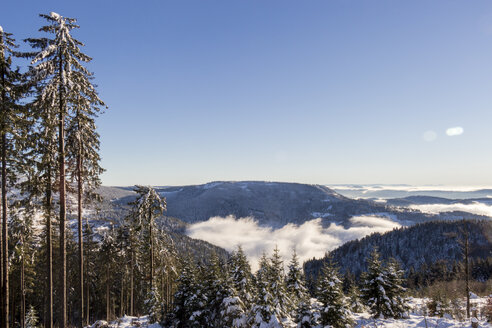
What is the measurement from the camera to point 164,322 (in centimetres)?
2514

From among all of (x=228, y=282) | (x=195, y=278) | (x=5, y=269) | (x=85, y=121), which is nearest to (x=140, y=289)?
(x=195, y=278)

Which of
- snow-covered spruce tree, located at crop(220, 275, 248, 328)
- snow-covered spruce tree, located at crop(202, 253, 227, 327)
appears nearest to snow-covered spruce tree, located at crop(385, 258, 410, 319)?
snow-covered spruce tree, located at crop(220, 275, 248, 328)

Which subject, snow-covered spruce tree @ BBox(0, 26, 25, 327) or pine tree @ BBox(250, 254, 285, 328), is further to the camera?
pine tree @ BBox(250, 254, 285, 328)

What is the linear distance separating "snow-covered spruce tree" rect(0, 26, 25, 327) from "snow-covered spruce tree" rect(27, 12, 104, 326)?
4.92 feet

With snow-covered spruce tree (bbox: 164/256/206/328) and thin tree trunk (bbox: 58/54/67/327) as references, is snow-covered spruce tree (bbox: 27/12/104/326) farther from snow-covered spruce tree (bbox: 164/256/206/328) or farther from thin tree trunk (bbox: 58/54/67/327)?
snow-covered spruce tree (bbox: 164/256/206/328)

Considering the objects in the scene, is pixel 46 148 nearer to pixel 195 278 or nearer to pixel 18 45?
pixel 18 45

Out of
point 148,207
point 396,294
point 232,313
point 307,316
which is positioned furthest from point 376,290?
point 148,207

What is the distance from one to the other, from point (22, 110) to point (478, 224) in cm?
26461

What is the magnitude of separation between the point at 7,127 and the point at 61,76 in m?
3.55

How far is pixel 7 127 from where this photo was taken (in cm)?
1304

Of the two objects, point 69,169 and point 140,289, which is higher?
point 69,169

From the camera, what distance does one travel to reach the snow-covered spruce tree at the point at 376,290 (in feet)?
73.0

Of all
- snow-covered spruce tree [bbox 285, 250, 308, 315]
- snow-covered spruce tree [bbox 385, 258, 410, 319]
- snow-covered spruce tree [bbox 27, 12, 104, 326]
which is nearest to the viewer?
snow-covered spruce tree [bbox 27, 12, 104, 326]

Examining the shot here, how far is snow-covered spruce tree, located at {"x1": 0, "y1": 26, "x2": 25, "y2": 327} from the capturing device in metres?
13.1
